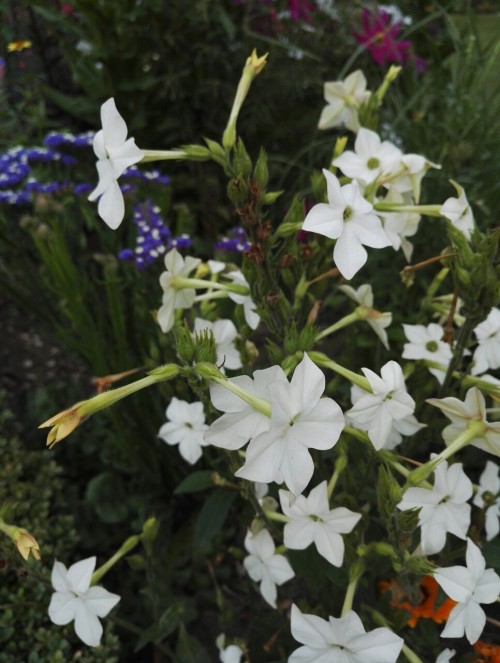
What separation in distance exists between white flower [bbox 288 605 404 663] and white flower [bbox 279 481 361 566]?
0.09 meters

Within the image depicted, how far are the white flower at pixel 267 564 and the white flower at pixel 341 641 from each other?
0.21 metres

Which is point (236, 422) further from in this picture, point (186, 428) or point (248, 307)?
point (186, 428)

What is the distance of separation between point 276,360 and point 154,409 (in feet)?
2.46

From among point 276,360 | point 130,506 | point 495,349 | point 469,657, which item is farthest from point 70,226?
point 469,657

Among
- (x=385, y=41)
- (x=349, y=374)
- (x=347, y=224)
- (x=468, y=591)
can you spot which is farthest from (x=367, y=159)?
(x=385, y=41)

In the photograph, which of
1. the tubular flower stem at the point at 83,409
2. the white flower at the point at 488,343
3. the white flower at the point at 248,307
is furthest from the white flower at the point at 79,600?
the white flower at the point at 488,343

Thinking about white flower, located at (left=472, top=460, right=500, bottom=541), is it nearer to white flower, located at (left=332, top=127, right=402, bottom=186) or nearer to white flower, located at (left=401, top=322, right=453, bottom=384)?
white flower, located at (left=401, top=322, right=453, bottom=384)

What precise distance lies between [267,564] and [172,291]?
0.46 m

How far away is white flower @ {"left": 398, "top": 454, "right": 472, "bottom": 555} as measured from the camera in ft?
2.73

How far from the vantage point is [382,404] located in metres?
0.79

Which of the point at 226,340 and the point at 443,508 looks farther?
the point at 226,340

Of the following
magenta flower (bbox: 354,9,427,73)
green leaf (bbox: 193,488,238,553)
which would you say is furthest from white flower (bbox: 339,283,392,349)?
magenta flower (bbox: 354,9,427,73)

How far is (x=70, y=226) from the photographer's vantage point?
1.97 metres

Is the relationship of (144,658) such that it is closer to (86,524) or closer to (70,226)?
(86,524)
